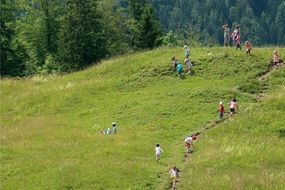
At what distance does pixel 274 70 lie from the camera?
177 feet

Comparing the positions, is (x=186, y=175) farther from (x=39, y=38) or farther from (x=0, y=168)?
(x=39, y=38)

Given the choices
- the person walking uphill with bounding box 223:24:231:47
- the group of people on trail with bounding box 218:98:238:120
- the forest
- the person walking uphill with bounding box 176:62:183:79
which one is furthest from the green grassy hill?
the forest

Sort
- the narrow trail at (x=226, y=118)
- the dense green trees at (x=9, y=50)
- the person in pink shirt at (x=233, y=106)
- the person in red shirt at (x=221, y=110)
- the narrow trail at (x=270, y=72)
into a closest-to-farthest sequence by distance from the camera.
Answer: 1. the narrow trail at (x=226, y=118)
2. the person in red shirt at (x=221, y=110)
3. the person in pink shirt at (x=233, y=106)
4. the narrow trail at (x=270, y=72)
5. the dense green trees at (x=9, y=50)

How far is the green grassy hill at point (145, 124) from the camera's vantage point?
112 feet

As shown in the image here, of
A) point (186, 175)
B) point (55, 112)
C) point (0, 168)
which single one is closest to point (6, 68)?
point (55, 112)

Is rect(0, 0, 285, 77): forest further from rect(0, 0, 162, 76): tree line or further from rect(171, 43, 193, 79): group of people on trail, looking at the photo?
rect(171, 43, 193, 79): group of people on trail

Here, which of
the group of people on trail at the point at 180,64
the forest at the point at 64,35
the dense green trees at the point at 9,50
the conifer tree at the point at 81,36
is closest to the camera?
the group of people on trail at the point at 180,64

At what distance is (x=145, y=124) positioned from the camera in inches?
1802

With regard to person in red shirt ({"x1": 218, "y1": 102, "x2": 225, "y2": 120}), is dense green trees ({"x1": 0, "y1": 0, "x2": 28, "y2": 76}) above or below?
below

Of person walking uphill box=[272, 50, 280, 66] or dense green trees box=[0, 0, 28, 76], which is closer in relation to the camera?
person walking uphill box=[272, 50, 280, 66]

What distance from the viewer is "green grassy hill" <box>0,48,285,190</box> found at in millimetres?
34188

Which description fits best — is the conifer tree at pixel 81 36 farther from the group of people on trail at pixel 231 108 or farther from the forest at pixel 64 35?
the group of people on trail at pixel 231 108

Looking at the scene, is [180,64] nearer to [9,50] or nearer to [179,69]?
[179,69]

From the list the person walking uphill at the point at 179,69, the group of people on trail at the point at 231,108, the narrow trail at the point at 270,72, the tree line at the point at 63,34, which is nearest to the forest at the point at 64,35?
the tree line at the point at 63,34
